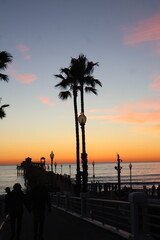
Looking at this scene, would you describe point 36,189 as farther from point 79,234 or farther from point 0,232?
point 0,232

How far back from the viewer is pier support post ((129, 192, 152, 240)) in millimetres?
9984

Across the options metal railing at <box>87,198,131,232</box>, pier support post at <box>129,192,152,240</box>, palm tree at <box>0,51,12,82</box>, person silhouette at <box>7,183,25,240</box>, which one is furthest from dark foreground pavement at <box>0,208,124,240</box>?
palm tree at <box>0,51,12,82</box>

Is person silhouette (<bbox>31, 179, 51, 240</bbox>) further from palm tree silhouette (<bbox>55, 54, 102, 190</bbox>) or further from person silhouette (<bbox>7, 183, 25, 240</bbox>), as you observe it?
palm tree silhouette (<bbox>55, 54, 102, 190</bbox>)

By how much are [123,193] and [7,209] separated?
2527 cm

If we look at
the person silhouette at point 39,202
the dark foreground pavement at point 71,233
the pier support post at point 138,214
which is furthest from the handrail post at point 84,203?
the pier support post at point 138,214

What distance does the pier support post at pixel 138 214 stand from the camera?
998 cm

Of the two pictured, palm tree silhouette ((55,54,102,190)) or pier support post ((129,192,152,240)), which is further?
palm tree silhouette ((55,54,102,190))

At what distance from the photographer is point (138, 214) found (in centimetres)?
1018

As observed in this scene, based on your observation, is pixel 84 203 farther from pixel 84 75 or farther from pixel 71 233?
pixel 84 75

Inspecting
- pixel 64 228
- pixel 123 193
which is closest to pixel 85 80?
pixel 123 193

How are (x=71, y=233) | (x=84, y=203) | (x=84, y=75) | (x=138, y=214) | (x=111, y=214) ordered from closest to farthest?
1. (x=138, y=214)
2. (x=111, y=214)
3. (x=71, y=233)
4. (x=84, y=203)
5. (x=84, y=75)

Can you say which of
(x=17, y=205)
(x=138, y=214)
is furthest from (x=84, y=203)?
(x=138, y=214)

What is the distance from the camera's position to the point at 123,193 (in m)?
35.4

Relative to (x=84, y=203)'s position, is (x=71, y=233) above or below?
below
